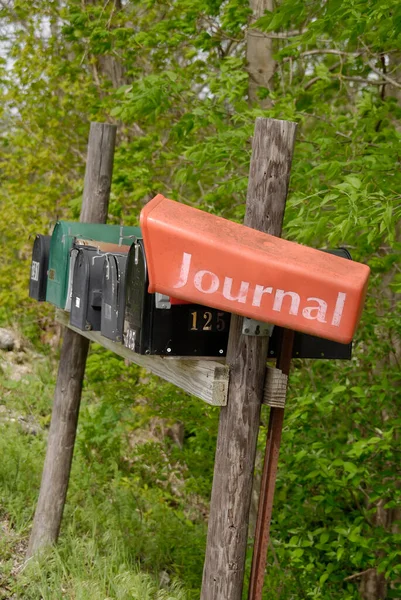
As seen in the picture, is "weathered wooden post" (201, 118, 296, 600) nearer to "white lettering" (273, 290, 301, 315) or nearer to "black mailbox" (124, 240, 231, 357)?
"black mailbox" (124, 240, 231, 357)

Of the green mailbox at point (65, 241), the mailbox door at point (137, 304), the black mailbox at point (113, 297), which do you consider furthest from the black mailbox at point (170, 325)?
the green mailbox at point (65, 241)

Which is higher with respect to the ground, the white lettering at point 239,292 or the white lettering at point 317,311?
the white lettering at point 239,292

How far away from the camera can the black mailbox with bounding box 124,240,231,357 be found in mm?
2857

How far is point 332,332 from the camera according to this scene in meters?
2.53

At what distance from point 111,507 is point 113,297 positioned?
2.86 metres

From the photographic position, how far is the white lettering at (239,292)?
8.18 feet

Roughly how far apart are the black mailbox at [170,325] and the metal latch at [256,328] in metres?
0.20

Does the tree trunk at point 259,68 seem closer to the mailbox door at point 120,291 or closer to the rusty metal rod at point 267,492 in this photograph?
the mailbox door at point 120,291

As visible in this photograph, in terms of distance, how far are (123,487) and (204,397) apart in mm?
4042

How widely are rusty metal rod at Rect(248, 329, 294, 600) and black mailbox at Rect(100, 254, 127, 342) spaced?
68 centimetres

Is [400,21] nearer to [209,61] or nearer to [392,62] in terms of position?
[392,62]

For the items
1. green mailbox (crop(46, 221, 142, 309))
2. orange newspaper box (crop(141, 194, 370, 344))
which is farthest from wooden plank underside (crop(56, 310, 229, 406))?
green mailbox (crop(46, 221, 142, 309))

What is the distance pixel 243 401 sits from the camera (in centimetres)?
279

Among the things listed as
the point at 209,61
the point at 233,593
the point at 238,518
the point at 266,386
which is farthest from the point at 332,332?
the point at 209,61
